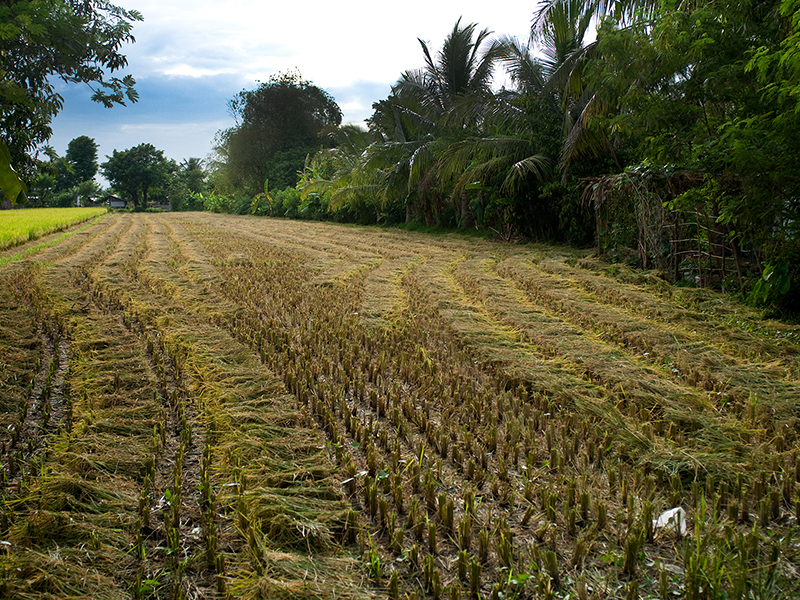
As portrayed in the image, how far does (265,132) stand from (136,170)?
2508cm

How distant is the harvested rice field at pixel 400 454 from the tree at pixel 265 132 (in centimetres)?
3882

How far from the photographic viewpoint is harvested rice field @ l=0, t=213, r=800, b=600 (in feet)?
5.69

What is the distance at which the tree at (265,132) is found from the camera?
42094mm

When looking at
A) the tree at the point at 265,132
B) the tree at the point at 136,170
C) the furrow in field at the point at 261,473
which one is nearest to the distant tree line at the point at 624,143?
the furrow in field at the point at 261,473

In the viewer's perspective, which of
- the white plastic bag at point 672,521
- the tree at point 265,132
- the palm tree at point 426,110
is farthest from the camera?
the tree at point 265,132

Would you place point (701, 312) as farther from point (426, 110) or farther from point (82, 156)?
point (82, 156)

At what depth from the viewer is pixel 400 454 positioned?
8.34 feet

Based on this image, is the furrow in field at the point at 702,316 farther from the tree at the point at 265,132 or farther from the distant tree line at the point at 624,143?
the tree at the point at 265,132

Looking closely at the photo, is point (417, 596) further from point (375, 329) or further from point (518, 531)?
point (375, 329)

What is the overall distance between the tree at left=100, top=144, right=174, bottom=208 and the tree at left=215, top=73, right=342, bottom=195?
1947 centimetres

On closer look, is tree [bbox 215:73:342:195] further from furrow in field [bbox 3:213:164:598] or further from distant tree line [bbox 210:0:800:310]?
furrow in field [bbox 3:213:164:598]

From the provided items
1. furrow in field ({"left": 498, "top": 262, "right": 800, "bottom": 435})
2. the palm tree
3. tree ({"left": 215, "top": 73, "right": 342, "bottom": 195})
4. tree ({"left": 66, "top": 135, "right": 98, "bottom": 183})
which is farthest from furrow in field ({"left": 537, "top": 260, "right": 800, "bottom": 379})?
tree ({"left": 66, "top": 135, "right": 98, "bottom": 183})

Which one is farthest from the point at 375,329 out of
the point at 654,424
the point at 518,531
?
the point at 518,531

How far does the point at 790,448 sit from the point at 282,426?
8.50 ft
